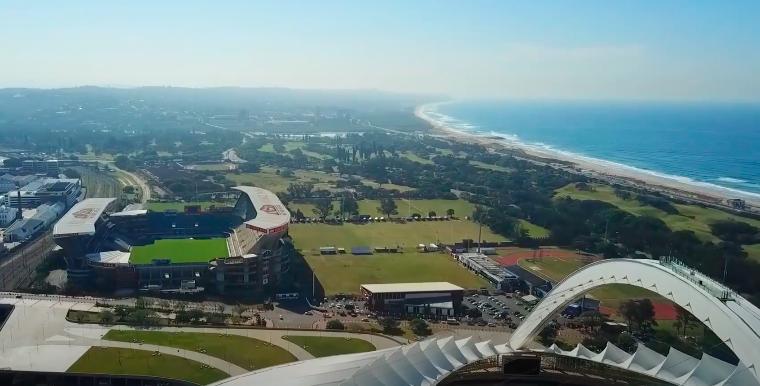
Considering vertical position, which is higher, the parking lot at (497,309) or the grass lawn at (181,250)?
the grass lawn at (181,250)

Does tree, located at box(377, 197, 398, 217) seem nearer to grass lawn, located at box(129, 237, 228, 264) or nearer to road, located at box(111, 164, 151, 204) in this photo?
grass lawn, located at box(129, 237, 228, 264)

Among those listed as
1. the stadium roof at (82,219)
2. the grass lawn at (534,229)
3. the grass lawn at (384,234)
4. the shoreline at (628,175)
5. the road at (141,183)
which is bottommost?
the road at (141,183)

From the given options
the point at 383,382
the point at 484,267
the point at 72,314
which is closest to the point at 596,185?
the point at 484,267

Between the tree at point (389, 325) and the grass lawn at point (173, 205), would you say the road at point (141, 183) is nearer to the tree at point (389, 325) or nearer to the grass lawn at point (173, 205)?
the grass lawn at point (173, 205)

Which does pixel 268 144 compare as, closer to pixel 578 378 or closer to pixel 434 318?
pixel 434 318

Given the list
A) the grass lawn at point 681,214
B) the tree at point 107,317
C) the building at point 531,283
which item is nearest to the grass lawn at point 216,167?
the grass lawn at point 681,214

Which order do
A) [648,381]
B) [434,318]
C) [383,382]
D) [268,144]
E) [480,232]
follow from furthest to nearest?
1. [268,144]
2. [480,232]
3. [434,318]
4. [648,381]
5. [383,382]
